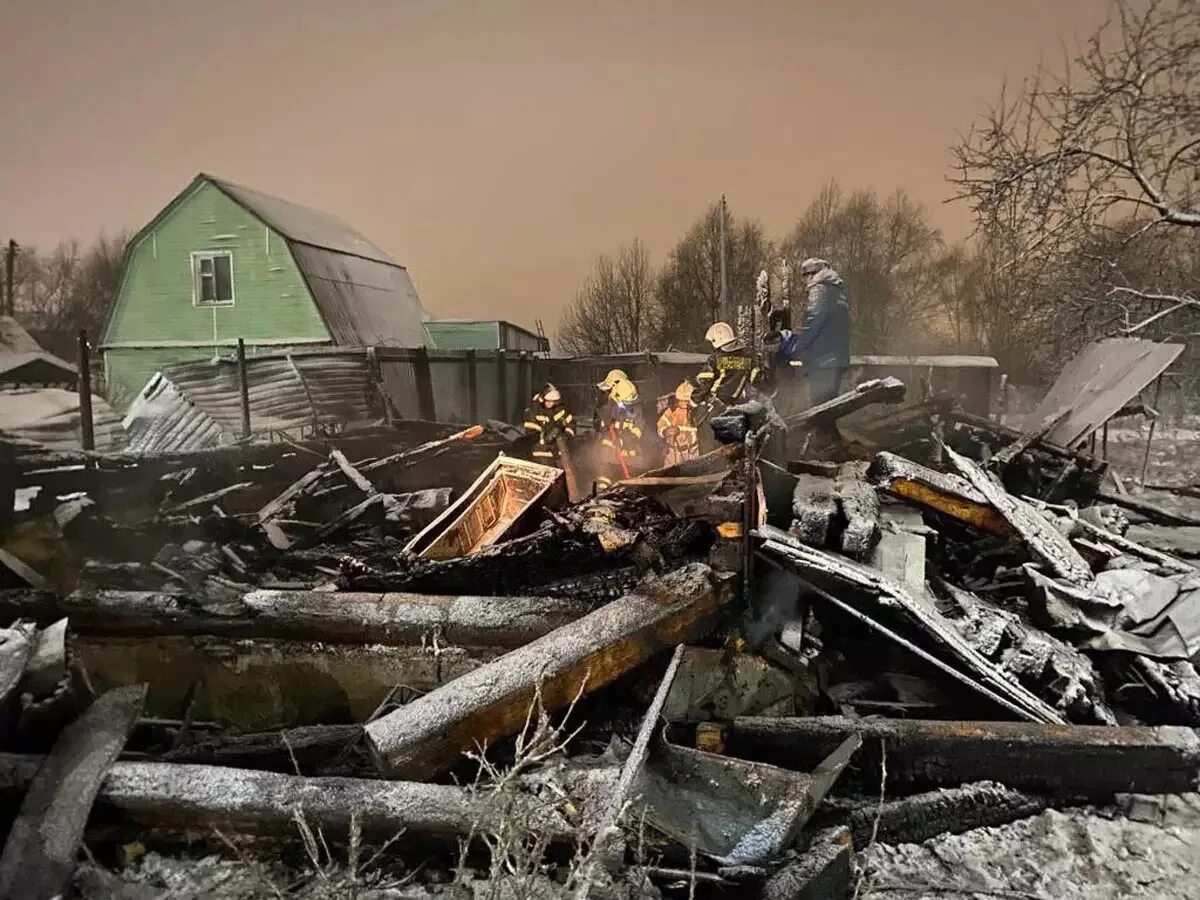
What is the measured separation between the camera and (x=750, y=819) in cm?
266

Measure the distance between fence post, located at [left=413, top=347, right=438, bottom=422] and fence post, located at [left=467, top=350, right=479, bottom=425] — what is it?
0.82m

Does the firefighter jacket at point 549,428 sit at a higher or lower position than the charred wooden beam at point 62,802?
higher

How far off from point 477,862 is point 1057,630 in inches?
139

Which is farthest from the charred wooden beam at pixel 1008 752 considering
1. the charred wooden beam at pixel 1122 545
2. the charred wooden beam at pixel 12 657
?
the charred wooden beam at pixel 12 657

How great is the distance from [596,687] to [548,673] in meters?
0.32

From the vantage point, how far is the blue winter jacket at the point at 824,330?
7191 mm

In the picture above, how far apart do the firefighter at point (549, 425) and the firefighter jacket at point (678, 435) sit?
1119mm

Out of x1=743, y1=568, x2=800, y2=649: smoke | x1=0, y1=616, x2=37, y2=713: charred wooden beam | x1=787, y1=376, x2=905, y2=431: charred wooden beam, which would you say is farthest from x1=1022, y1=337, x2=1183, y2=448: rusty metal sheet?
x1=0, y1=616, x2=37, y2=713: charred wooden beam

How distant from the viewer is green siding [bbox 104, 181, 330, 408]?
10758 millimetres

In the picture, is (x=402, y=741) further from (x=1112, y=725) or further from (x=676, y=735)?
(x=1112, y=725)

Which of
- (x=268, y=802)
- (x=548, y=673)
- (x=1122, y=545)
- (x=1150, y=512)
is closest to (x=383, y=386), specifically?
(x=548, y=673)

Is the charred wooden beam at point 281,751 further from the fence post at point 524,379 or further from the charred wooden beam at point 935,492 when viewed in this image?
the fence post at point 524,379

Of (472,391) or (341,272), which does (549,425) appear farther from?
(341,272)

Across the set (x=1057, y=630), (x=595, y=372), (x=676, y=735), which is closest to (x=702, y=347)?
(x=595, y=372)
